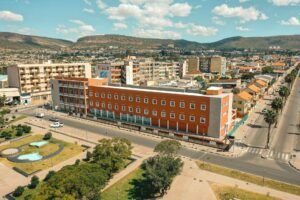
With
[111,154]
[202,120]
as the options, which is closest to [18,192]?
[111,154]

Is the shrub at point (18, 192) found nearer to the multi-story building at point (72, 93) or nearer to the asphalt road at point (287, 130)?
the multi-story building at point (72, 93)

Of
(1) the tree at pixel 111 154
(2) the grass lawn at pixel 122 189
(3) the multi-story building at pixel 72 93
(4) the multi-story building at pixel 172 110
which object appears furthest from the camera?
(3) the multi-story building at pixel 72 93

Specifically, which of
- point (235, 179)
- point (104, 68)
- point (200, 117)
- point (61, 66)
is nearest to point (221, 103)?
point (200, 117)

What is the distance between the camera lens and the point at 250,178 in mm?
47875

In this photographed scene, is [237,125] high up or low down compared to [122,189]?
up

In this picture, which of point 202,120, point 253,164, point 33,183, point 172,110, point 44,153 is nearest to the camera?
point 33,183

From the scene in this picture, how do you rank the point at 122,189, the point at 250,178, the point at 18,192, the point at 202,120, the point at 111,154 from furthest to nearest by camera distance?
the point at 202,120 → the point at 111,154 → the point at 250,178 → the point at 122,189 → the point at 18,192

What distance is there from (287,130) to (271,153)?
23.5 meters

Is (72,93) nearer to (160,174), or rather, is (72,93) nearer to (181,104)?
(181,104)

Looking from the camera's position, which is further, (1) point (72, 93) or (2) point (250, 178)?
(1) point (72, 93)

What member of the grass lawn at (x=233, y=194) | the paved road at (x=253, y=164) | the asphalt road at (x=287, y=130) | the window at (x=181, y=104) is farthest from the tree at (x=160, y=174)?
the asphalt road at (x=287, y=130)

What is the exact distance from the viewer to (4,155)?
60.4m

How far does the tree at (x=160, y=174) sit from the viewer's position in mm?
39938

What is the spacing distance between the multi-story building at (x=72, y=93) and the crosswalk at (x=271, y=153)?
198 ft
